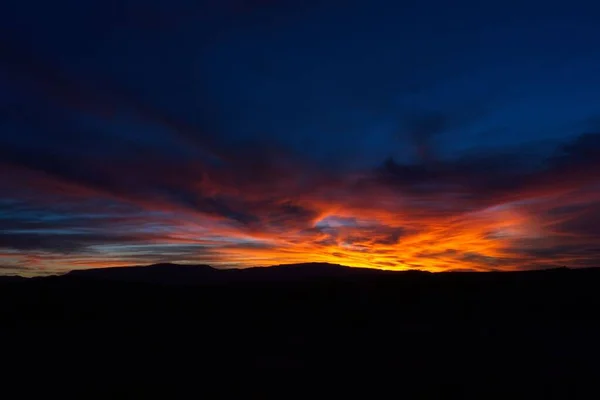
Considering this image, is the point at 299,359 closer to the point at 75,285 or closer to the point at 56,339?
the point at 56,339

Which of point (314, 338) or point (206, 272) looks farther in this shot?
point (206, 272)

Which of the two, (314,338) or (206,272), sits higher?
(206,272)

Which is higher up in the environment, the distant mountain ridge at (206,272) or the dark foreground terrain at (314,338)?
the distant mountain ridge at (206,272)

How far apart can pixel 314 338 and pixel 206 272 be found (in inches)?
2936

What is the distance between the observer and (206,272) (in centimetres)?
8962

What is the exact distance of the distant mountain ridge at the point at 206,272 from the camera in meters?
82.6

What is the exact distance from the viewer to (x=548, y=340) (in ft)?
56.0

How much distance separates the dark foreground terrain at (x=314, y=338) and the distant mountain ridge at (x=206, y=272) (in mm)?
53063

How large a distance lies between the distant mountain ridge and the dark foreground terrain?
53.1 meters

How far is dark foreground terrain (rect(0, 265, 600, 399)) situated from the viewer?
1325 cm

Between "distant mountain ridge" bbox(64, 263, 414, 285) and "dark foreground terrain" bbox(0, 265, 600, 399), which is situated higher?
"distant mountain ridge" bbox(64, 263, 414, 285)

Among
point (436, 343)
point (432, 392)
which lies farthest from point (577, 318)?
point (432, 392)

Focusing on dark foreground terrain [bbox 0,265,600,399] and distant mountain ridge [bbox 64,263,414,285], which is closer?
dark foreground terrain [bbox 0,265,600,399]

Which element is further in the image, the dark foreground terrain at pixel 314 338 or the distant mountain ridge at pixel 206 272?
the distant mountain ridge at pixel 206 272
